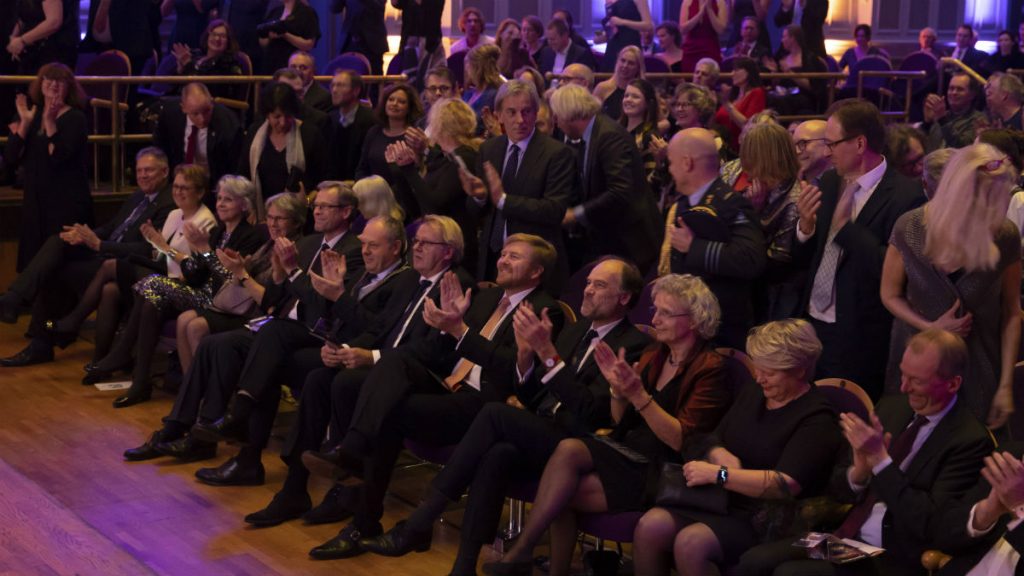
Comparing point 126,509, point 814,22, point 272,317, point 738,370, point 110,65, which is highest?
point 814,22

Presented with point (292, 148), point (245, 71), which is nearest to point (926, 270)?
point (292, 148)

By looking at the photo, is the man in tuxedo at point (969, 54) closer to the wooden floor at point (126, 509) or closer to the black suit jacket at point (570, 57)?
the black suit jacket at point (570, 57)

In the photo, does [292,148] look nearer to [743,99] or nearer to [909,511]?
[743,99]

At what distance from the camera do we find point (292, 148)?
24.2 ft

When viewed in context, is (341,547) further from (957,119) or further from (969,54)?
(969,54)

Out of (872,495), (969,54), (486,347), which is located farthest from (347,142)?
(969,54)

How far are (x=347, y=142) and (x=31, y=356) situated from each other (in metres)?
2.01

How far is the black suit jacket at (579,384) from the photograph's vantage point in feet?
14.3

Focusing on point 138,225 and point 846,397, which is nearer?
point 846,397

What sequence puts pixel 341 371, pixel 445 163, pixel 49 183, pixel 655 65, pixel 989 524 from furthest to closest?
pixel 655 65, pixel 49 183, pixel 445 163, pixel 341 371, pixel 989 524

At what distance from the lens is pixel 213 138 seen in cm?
779

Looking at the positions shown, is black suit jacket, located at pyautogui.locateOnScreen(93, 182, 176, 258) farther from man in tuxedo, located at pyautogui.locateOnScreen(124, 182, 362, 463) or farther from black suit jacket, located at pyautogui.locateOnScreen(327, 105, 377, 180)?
man in tuxedo, located at pyautogui.locateOnScreen(124, 182, 362, 463)

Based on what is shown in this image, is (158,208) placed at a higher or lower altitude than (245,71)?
lower

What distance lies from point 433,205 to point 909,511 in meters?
3.14
